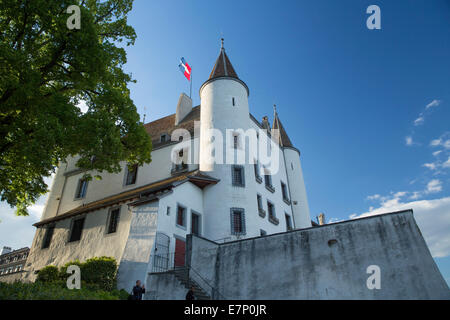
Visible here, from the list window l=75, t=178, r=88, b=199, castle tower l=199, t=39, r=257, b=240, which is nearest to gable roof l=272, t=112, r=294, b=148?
castle tower l=199, t=39, r=257, b=240

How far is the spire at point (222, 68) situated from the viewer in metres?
27.1

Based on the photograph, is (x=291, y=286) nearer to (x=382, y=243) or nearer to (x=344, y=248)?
(x=344, y=248)

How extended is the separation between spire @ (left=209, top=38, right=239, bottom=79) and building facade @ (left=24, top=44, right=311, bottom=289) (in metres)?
0.09

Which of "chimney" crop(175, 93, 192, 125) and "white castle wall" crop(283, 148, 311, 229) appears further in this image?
"chimney" crop(175, 93, 192, 125)

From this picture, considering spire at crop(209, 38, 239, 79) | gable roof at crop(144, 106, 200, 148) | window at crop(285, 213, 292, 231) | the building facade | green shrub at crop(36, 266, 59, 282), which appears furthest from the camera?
window at crop(285, 213, 292, 231)

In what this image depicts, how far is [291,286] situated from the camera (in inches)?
514

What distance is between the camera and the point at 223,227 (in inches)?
801

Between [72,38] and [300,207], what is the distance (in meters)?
24.6

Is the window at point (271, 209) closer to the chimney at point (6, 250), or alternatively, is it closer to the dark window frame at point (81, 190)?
the dark window frame at point (81, 190)

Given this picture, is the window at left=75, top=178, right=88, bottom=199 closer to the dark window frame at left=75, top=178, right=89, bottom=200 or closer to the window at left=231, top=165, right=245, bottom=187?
the dark window frame at left=75, top=178, right=89, bottom=200

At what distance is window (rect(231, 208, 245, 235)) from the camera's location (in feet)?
67.5

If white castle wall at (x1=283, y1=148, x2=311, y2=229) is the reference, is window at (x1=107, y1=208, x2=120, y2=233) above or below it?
below

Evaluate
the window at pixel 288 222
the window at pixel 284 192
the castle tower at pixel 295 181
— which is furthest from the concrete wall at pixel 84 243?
the castle tower at pixel 295 181
